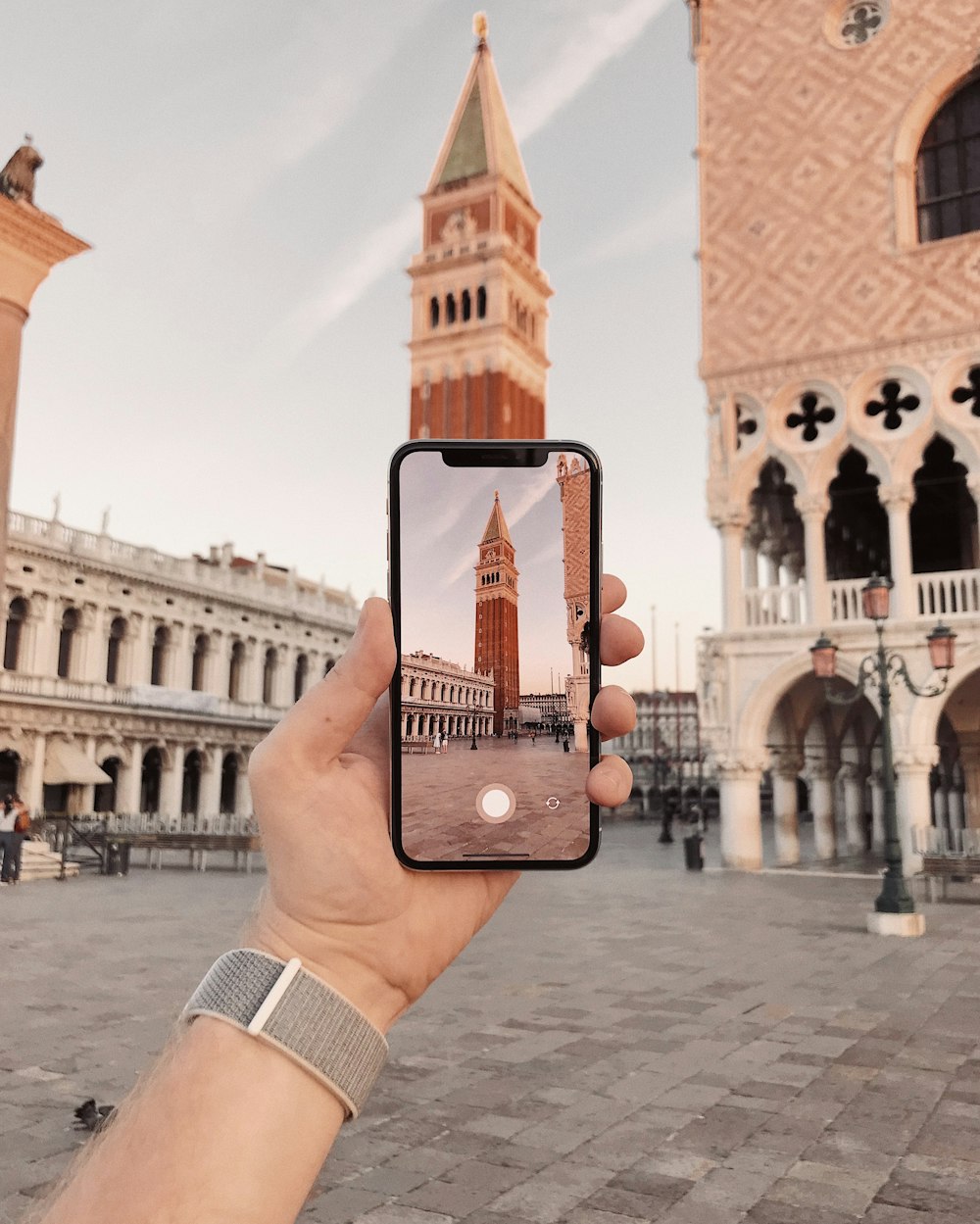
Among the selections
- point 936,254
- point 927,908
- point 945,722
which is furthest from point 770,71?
point 927,908

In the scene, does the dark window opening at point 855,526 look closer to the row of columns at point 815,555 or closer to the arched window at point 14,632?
the row of columns at point 815,555

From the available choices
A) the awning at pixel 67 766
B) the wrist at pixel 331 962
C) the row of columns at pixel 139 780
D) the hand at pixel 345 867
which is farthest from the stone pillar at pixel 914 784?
the row of columns at pixel 139 780

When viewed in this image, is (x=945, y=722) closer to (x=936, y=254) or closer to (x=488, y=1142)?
(x=936, y=254)

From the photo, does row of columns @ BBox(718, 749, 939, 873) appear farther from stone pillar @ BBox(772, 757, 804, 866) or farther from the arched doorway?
the arched doorway

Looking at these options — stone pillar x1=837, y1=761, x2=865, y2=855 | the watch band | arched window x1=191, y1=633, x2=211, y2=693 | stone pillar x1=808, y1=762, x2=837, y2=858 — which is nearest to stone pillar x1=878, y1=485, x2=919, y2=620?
stone pillar x1=808, y1=762, x2=837, y2=858

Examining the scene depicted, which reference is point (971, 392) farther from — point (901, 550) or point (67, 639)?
point (67, 639)

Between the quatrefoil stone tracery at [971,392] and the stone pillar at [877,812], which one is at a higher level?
the quatrefoil stone tracery at [971,392]

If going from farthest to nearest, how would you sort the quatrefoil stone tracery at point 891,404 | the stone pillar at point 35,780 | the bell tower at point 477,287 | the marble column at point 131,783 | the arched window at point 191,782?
1. the bell tower at point 477,287
2. the arched window at point 191,782
3. the marble column at point 131,783
4. the stone pillar at point 35,780
5. the quatrefoil stone tracery at point 891,404
